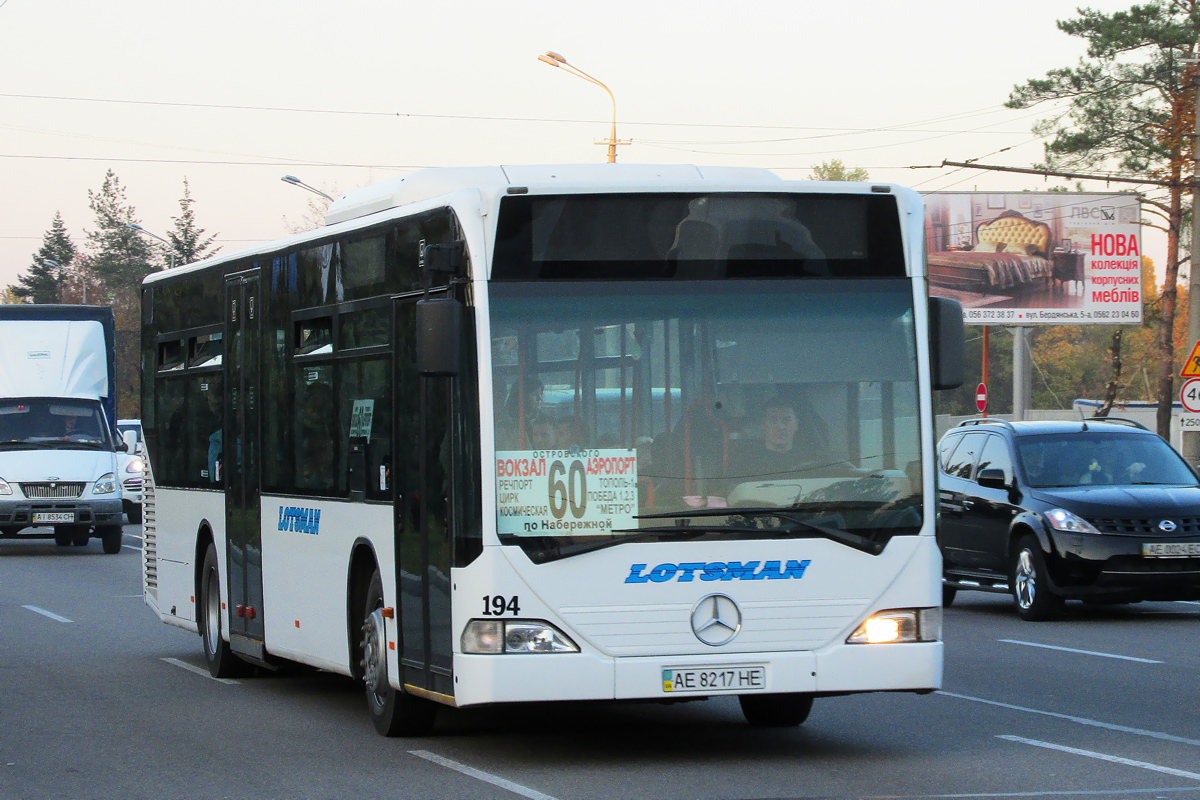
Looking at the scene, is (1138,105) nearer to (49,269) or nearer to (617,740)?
(617,740)

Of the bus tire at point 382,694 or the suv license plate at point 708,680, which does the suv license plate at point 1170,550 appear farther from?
the suv license plate at point 708,680

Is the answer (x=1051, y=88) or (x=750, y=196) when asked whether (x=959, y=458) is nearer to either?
(x=750, y=196)

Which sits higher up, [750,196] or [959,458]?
[750,196]

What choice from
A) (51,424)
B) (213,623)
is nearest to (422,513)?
(213,623)

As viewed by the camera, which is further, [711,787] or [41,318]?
[41,318]

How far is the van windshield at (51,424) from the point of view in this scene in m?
28.7

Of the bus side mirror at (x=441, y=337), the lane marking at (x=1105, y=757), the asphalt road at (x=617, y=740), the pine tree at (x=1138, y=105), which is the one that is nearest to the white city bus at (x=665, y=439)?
the bus side mirror at (x=441, y=337)

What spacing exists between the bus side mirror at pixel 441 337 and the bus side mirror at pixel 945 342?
2.23 metres

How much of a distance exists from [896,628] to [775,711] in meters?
1.65

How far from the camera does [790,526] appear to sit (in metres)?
8.30

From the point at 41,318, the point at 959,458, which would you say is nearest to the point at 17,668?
the point at 959,458

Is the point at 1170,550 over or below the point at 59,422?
below

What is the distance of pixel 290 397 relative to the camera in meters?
11.0

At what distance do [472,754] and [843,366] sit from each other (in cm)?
258
